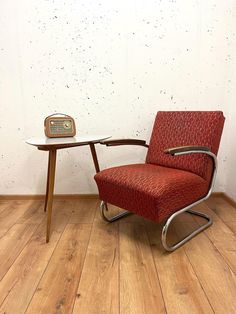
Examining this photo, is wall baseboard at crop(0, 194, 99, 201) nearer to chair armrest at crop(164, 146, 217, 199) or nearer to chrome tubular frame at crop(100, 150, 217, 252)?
chrome tubular frame at crop(100, 150, 217, 252)

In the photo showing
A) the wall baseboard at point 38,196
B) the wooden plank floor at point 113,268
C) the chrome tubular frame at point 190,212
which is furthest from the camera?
the wall baseboard at point 38,196

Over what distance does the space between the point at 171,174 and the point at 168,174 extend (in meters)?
0.02

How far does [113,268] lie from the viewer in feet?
3.79

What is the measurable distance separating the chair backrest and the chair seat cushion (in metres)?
0.08

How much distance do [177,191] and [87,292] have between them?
0.64m

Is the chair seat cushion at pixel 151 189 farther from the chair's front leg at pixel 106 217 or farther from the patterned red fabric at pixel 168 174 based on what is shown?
the chair's front leg at pixel 106 217

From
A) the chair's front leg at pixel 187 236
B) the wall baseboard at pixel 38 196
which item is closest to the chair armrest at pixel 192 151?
the chair's front leg at pixel 187 236

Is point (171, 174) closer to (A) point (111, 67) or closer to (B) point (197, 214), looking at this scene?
(B) point (197, 214)

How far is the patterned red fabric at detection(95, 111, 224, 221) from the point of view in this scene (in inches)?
47.1

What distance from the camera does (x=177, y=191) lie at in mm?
1222

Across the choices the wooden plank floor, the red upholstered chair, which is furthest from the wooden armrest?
the wooden plank floor

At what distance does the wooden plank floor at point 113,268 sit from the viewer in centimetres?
94

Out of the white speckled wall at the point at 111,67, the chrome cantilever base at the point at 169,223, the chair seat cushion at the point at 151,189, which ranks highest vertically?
the white speckled wall at the point at 111,67

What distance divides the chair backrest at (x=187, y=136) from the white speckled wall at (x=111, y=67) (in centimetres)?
30
